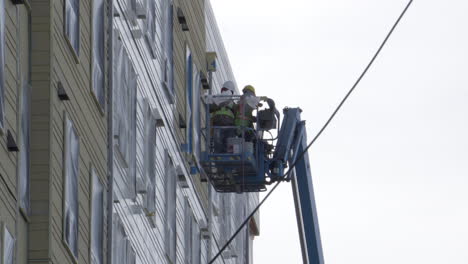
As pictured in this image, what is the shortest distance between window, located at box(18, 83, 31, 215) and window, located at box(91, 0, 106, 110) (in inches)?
175

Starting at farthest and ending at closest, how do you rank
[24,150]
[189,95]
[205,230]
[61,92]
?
[205,230]
[189,95]
[61,92]
[24,150]

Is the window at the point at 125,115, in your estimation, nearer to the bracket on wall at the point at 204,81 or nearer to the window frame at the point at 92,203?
the window frame at the point at 92,203

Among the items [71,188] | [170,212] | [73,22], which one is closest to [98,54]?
[73,22]

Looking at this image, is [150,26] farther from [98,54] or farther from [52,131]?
[52,131]

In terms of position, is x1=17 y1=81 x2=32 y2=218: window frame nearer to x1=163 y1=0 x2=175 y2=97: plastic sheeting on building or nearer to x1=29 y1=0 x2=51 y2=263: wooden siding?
x1=29 y1=0 x2=51 y2=263: wooden siding

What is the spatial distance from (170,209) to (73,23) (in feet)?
38.8

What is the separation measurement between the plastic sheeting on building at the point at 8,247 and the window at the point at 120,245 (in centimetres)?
734

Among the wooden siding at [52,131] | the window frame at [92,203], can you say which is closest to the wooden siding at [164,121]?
the window frame at [92,203]

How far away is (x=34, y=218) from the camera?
2478 centimetres

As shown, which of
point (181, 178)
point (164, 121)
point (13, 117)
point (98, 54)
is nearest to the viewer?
point (13, 117)

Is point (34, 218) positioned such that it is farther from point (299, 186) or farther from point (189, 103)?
point (189, 103)

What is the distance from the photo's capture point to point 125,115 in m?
33.3

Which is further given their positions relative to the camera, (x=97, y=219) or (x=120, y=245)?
(x=120, y=245)

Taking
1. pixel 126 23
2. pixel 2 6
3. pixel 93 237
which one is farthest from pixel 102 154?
pixel 2 6
